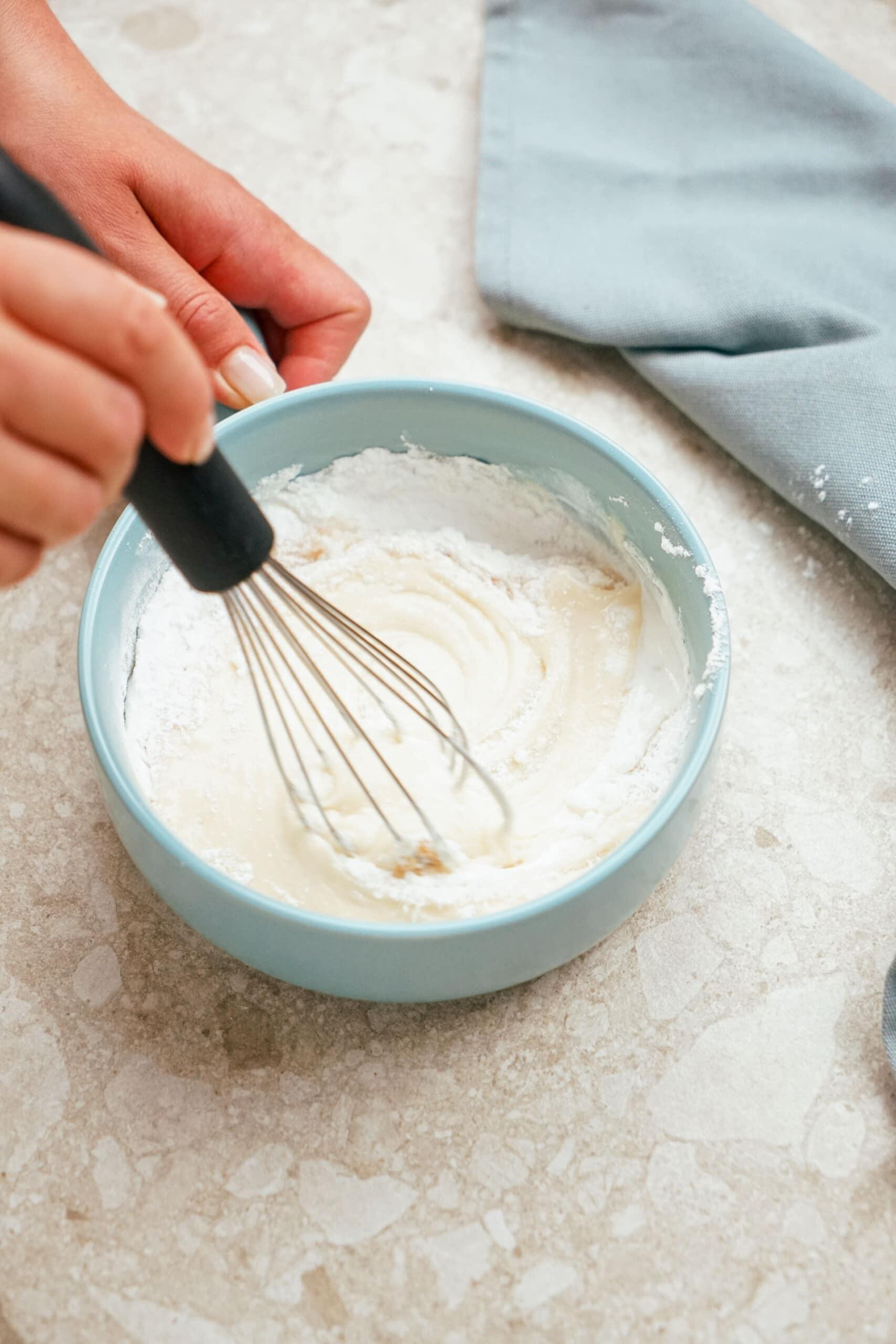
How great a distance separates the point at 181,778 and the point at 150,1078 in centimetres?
15

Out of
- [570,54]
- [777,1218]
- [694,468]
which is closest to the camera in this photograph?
[777,1218]

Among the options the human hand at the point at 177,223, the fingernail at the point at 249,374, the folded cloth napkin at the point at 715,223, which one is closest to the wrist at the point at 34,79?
the human hand at the point at 177,223

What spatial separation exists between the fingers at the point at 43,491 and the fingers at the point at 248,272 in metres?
0.30

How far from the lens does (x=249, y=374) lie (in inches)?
24.3

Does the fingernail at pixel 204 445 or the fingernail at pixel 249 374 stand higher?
the fingernail at pixel 204 445

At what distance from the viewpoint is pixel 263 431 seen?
0.60m

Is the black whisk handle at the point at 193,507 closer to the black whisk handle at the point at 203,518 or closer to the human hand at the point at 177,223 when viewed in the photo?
the black whisk handle at the point at 203,518

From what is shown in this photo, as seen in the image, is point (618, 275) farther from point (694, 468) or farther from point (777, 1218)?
point (777, 1218)

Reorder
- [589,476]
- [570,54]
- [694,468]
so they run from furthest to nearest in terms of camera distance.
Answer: [570,54], [694,468], [589,476]

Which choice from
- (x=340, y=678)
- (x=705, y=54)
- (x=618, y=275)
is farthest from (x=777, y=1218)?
(x=705, y=54)

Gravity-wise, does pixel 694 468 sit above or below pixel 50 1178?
above

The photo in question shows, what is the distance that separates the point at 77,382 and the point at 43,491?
1.5 inches

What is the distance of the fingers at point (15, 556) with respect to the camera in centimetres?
35

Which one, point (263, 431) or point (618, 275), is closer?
point (263, 431)
